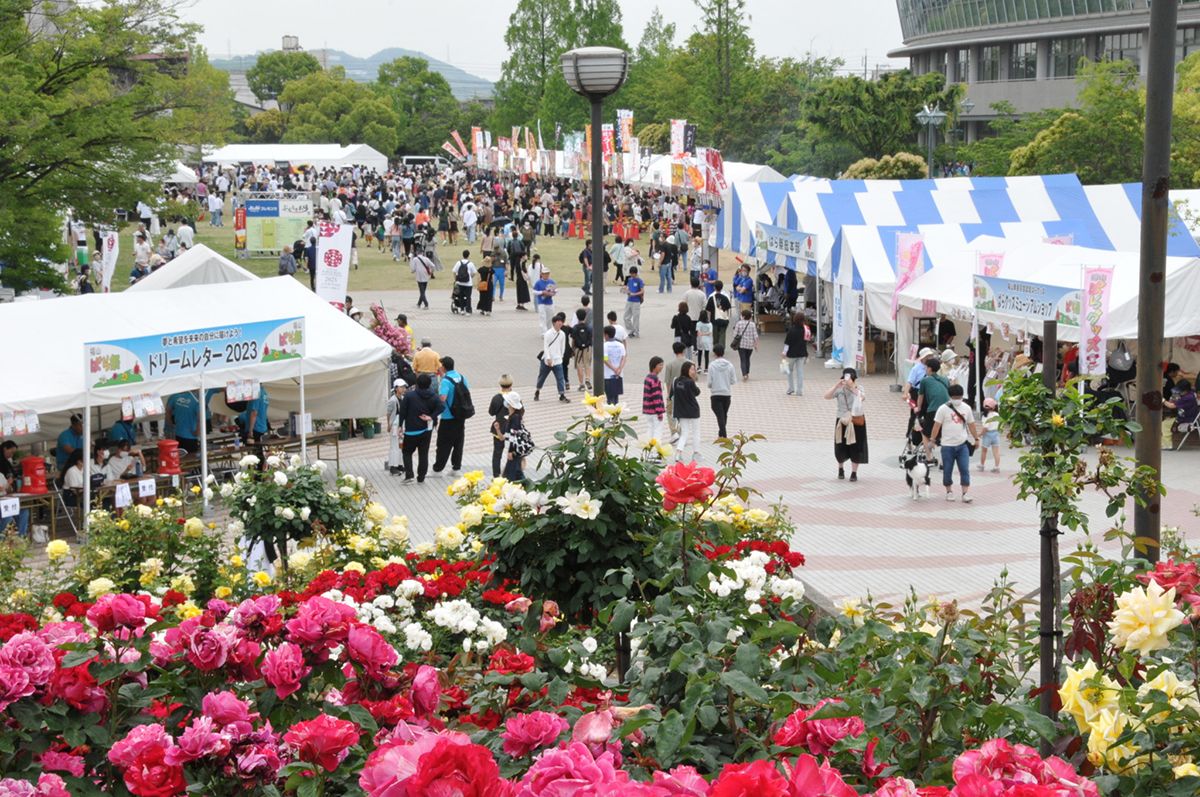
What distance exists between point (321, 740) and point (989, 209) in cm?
2398

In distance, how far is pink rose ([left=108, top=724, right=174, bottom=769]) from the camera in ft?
11.3

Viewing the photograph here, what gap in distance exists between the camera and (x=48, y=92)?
2459cm

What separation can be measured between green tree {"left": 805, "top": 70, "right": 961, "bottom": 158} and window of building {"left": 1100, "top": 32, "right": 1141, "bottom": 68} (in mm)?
18169

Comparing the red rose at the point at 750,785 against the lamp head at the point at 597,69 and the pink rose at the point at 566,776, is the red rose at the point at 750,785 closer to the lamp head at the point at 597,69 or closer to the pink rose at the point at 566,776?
the pink rose at the point at 566,776

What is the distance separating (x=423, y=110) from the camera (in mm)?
113375

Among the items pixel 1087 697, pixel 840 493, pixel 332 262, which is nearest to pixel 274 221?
pixel 332 262

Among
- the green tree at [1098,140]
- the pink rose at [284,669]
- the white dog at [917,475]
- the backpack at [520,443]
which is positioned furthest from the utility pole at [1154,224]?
the green tree at [1098,140]

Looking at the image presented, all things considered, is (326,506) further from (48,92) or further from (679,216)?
(679,216)

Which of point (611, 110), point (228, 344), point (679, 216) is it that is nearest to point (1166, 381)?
point (228, 344)

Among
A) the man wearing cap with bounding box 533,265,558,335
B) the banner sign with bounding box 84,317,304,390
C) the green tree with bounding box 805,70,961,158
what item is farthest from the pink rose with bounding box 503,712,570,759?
the green tree with bounding box 805,70,961,158

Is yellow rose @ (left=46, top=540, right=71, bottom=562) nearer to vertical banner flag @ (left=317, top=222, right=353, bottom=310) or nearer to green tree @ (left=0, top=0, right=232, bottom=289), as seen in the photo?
vertical banner flag @ (left=317, top=222, right=353, bottom=310)

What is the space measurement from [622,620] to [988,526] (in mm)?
10095

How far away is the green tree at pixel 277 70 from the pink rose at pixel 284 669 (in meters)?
148

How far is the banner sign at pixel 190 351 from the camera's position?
13078mm
